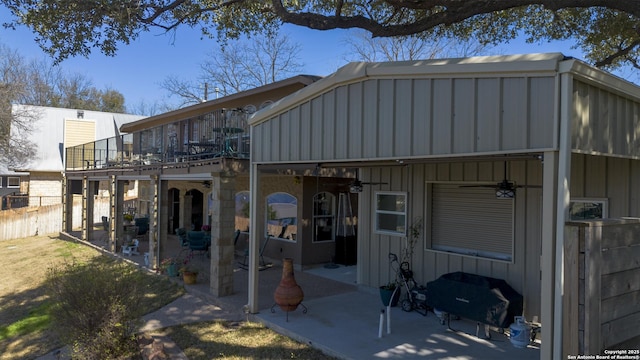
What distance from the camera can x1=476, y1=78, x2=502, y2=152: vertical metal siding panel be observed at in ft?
14.4

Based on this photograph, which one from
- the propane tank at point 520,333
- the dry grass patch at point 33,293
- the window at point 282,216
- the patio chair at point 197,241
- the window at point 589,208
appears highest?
the window at point 589,208

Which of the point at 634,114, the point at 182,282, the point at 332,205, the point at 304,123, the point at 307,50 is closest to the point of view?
the point at 634,114

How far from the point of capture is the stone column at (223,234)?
9414mm

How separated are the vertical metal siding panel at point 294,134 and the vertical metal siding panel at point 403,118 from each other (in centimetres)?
204

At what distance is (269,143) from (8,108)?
24753 mm

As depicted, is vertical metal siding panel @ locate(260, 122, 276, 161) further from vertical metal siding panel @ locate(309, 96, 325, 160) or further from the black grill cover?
the black grill cover

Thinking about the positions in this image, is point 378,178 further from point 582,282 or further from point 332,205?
point 582,282

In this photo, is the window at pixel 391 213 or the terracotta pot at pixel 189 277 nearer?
the window at pixel 391 213

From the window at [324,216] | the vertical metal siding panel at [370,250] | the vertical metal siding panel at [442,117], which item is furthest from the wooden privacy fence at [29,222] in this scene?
the vertical metal siding panel at [442,117]

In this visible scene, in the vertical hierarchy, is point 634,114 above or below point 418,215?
above

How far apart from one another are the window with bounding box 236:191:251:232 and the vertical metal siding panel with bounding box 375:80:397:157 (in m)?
9.24

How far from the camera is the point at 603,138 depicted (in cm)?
459

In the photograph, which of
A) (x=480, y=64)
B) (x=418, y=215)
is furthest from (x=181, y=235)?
(x=480, y=64)

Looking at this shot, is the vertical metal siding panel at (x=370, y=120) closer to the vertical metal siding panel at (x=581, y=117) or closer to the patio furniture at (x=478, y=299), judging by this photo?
the vertical metal siding panel at (x=581, y=117)
